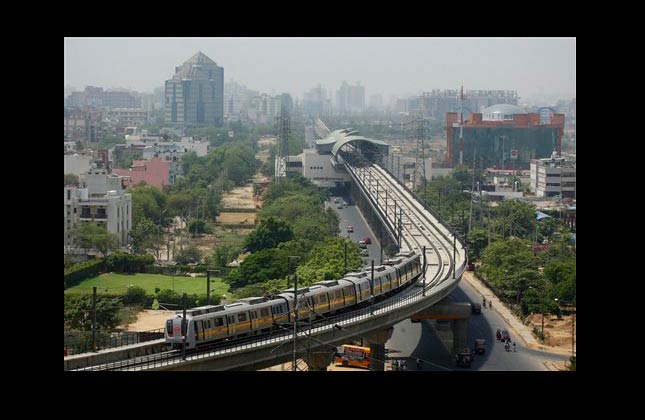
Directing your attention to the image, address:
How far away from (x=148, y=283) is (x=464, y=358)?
453 cm

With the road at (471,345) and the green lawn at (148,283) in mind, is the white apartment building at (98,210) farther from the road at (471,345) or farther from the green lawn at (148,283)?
the road at (471,345)

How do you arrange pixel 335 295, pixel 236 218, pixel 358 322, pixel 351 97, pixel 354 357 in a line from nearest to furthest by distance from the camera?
pixel 358 322, pixel 335 295, pixel 354 357, pixel 236 218, pixel 351 97

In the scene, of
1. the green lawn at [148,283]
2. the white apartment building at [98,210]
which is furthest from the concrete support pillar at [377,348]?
the white apartment building at [98,210]

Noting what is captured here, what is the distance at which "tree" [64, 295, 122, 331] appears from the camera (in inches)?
330

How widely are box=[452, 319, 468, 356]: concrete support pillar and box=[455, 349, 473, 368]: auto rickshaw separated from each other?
0.10m

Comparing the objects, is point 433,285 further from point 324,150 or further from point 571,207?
point 324,150

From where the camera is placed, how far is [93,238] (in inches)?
496

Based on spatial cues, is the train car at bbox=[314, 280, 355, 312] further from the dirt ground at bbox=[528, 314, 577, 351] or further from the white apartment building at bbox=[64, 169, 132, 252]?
the white apartment building at bbox=[64, 169, 132, 252]

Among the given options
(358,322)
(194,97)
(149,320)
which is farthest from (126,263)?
(194,97)

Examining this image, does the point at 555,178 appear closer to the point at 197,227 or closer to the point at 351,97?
the point at 197,227

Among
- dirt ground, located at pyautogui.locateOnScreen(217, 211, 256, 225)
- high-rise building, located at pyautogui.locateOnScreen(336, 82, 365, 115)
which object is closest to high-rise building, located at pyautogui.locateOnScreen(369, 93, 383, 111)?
high-rise building, located at pyautogui.locateOnScreen(336, 82, 365, 115)

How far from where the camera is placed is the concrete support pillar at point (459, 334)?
8.31 m

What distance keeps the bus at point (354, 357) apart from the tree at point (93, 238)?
225 inches
